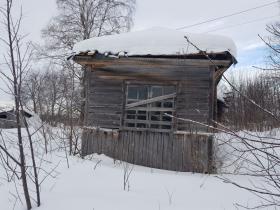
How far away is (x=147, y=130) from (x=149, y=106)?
61 cm

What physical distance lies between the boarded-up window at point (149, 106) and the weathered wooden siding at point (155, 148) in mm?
251

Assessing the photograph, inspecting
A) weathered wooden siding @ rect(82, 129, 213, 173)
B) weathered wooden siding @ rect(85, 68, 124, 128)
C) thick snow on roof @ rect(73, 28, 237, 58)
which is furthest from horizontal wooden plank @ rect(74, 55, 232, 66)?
weathered wooden siding @ rect(82, 129, 213, 173)

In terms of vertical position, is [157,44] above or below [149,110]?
above


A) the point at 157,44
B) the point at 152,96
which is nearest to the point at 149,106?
the point at 152,96

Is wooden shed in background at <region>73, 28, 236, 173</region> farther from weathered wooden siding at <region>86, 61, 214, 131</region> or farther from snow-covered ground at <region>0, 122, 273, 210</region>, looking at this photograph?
snow-covered ground at <region>0, 122, 273, 210</region>

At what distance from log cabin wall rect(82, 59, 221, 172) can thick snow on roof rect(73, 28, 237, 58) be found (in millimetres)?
313

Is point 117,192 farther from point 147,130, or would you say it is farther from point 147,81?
point 147,81

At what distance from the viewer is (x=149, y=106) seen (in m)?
10.0

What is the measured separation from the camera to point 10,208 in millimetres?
5023

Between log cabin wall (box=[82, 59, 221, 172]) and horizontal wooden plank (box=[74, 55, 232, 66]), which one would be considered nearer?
horizontal wooden plank (box=[74, 55, 232, 66])

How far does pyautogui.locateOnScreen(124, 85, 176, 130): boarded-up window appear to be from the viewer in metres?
9.87

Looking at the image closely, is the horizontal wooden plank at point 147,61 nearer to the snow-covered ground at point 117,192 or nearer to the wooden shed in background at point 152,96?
the wooden shed in background at point 152,96

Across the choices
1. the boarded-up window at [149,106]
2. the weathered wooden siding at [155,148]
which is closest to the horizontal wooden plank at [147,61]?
the boarded-up window at [149,106]

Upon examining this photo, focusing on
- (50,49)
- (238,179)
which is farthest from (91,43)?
(50,49)
